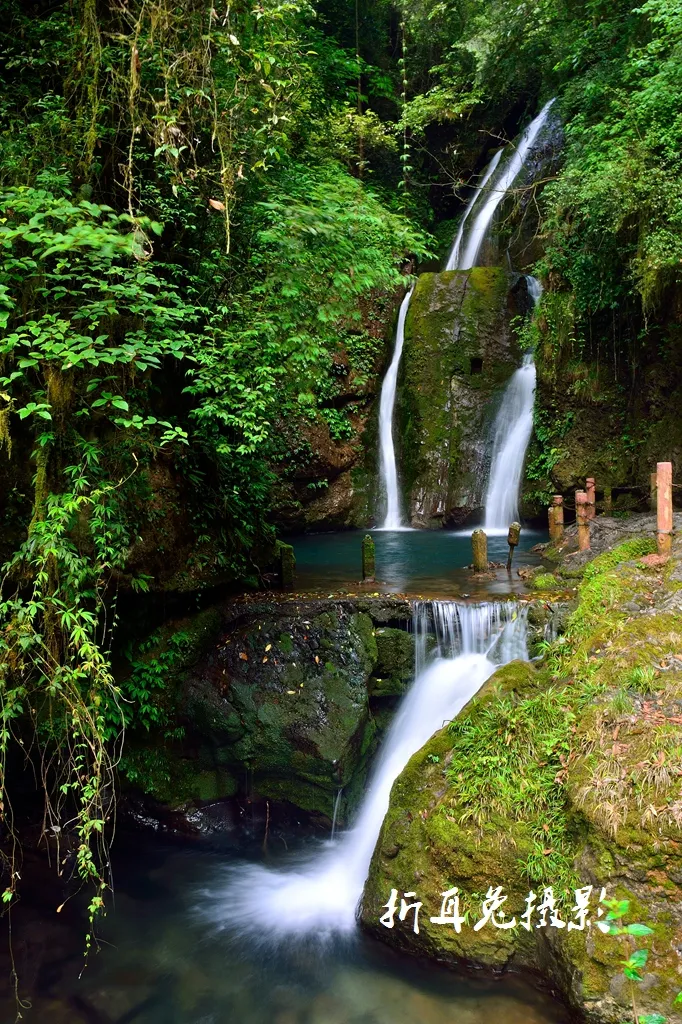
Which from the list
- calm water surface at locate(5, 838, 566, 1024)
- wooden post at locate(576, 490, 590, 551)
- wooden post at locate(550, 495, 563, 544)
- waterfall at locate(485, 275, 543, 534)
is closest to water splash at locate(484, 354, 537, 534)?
waterfall at locate(485, 275, 543, 534)

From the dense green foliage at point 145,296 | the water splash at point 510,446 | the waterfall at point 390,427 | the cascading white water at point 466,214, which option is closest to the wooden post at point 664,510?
the dense green foliage at point 145,296

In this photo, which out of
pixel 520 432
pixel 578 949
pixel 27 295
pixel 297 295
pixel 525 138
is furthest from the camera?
pixel 525 138

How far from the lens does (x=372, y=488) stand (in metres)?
15.2

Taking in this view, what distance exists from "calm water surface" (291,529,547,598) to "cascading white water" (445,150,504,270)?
287 inches

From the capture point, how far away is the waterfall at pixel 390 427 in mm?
14953

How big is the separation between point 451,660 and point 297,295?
151 inches

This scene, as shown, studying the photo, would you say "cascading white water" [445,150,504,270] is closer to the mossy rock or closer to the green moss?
the green moss

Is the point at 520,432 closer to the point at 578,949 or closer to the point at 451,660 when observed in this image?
the point at 451,660

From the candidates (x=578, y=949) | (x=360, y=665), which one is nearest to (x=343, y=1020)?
(x=578, y=949)

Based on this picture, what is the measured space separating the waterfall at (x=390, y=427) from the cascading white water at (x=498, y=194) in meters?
2.04

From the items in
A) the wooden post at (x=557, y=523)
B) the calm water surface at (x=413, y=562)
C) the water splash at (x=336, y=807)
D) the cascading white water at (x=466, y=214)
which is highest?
the cascading white water at (x=466, y=214)

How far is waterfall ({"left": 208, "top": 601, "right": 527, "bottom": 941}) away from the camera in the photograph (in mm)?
5488

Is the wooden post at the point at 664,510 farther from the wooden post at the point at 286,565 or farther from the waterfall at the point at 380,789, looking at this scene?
the wooden post at the point at 286,565

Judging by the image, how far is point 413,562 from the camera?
1050 centimetres
